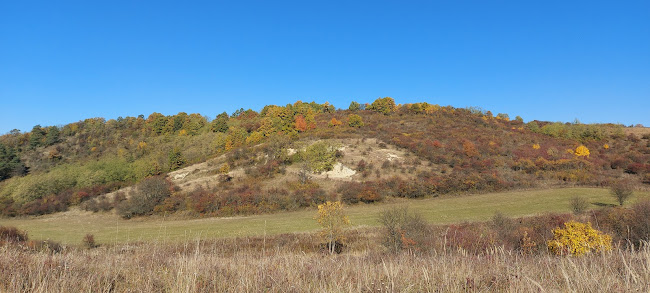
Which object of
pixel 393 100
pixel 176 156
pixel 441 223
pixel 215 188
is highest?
pixel 393 100

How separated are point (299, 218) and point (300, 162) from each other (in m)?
26.9

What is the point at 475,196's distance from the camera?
52438mm

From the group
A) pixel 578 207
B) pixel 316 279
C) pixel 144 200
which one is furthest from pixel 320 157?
pixel 316 279

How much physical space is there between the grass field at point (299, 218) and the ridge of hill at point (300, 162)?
337cm

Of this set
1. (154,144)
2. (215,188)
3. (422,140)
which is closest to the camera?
(215,188)

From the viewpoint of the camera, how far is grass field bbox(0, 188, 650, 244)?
3641cm

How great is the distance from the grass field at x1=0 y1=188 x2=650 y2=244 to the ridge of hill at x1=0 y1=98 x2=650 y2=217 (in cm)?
337

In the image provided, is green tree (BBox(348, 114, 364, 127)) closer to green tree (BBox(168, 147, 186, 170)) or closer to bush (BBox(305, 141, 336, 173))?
bush (BBox(305, 141, 336, 173))

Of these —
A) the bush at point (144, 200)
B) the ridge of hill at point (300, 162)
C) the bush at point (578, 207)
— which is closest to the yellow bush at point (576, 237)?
the bush at point (578, 207)

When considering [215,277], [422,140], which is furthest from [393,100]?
[215,277]

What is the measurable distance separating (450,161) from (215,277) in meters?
69.2

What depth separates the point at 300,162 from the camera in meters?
70.0

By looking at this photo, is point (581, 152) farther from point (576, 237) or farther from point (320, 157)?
point (576, 237)

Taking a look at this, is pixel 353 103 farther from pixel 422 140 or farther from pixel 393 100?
pixel 422 140
